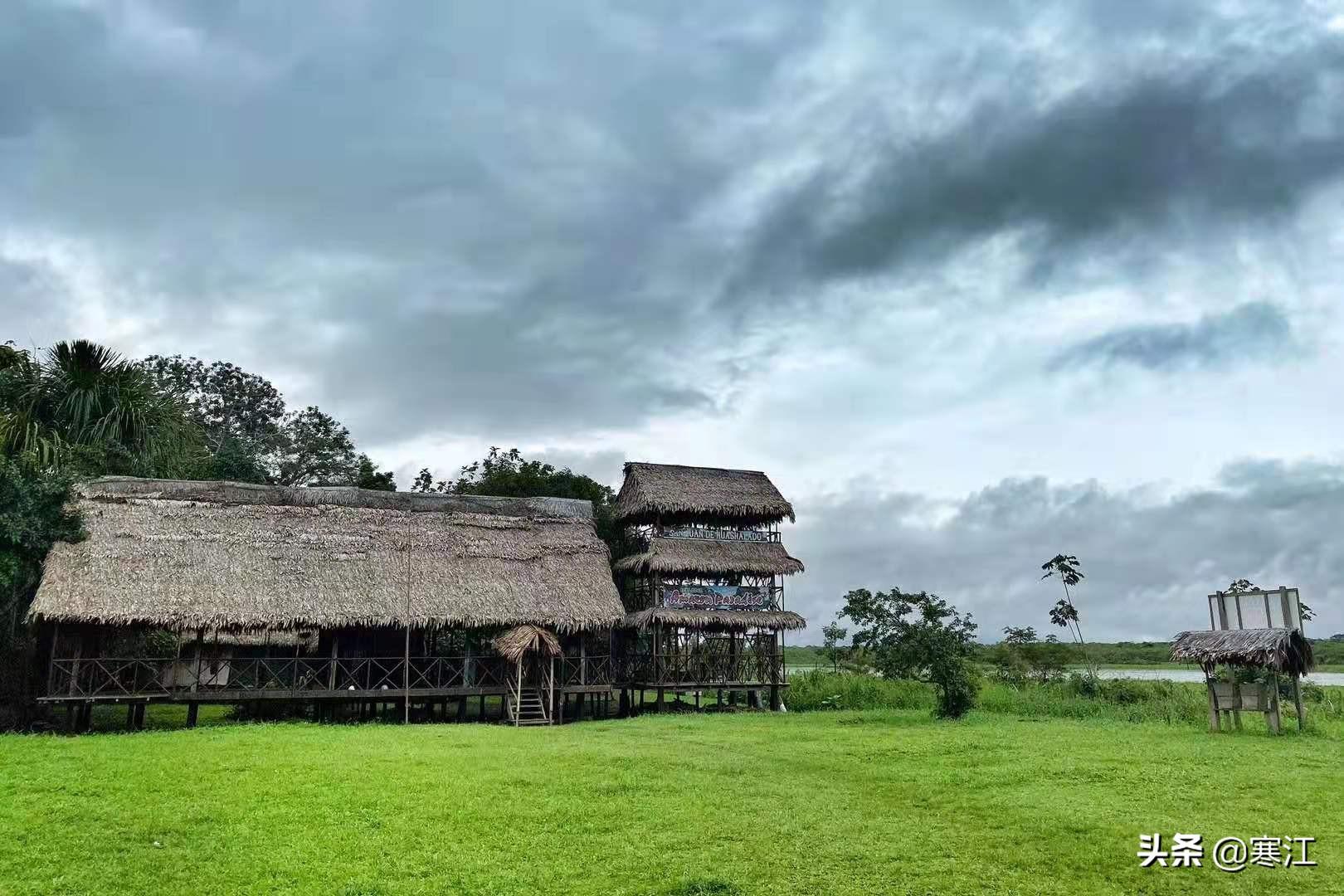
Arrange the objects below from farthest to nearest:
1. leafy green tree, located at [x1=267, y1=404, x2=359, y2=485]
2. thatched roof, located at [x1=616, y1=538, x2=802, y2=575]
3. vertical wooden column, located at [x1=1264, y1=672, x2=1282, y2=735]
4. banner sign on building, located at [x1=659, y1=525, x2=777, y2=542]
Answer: leafy green tree, located at [x1=267, y1=404, x2=359, y2=485] < banner sign on building, located at [x1=659, y1=525, x2=777, y2=542] < thatched roof, located at [x1=616, y1=538, x2=802, y2=575] < vertical wooden column, located at [x1=1264, y1=672, x2=1282, y2=735]

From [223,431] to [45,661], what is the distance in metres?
23.9

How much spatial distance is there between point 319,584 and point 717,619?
10.2m

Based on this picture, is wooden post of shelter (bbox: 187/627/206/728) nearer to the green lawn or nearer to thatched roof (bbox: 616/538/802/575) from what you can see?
the green lawn

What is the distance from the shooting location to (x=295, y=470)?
1615 inches

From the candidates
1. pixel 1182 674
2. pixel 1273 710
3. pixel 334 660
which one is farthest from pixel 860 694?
pixel 1182 674

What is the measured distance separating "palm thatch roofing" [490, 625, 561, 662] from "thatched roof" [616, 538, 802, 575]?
4.85 metres

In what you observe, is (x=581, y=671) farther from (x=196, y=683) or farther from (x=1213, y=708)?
(x=1213, y=708)

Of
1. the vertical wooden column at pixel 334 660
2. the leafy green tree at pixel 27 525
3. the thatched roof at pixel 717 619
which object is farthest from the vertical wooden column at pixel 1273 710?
the leafy green tree at pixel 27 525

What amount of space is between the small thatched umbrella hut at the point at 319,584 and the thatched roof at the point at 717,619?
231 centimetres

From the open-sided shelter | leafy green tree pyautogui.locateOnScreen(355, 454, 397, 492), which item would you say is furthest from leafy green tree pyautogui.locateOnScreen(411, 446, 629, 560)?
the open-sided shelter

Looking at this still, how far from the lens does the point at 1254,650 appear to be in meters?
16.8

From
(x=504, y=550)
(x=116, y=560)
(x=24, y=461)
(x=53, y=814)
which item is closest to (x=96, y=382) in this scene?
(x=24, y=461)

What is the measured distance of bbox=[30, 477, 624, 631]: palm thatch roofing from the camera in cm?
1962

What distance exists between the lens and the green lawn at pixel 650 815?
8.42 meters
